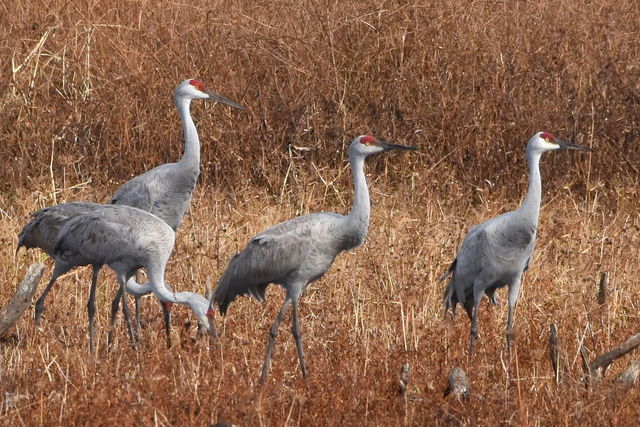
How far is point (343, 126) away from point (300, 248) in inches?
126

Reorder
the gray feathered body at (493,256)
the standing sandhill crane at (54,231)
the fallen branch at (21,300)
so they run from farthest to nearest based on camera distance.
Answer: the standing sandhill crane at (54,231) < the gray feathered body at (493,256) < the fallen branch at (21,300)

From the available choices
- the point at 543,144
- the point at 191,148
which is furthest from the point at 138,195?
the point at 543,144

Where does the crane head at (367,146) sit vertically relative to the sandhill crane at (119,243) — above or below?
above

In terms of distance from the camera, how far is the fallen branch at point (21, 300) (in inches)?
184

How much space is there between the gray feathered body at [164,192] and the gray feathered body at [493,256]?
65.1 inches

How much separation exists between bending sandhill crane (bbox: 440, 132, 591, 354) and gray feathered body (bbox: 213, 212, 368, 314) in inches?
23.3

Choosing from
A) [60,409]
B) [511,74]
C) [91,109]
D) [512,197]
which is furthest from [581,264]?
[91,109]

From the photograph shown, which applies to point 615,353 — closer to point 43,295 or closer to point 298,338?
point 298,338

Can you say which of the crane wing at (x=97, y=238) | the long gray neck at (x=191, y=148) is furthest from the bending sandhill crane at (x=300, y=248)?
the long gray neck at (x=191, y=148)

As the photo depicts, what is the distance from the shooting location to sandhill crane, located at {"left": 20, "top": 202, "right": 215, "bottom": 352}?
547 centimetres

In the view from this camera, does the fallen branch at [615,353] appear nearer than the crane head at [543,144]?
Yes

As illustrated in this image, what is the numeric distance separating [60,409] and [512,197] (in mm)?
4689

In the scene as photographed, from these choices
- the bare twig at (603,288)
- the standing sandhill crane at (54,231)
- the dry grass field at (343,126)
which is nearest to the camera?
the bare twig at (603,288)

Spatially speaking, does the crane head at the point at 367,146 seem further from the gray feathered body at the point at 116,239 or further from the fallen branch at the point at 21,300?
the fallen branch at the point at 21,300
